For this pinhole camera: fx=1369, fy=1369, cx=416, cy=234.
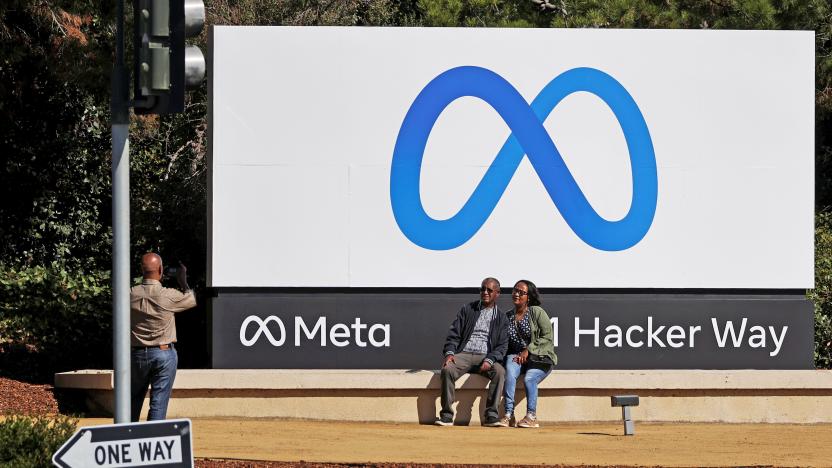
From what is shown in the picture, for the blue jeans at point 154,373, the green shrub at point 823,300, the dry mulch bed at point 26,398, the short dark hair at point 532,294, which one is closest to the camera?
the blue jeans at point 154,373

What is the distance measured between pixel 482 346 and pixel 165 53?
21.9 feet

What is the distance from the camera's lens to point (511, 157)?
15.5 meters

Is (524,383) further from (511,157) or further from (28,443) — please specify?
(28,443)

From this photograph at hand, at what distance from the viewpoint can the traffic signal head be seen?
912 cm

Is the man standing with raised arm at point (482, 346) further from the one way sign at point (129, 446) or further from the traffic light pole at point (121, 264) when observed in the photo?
the one way sign at point (129, 446)

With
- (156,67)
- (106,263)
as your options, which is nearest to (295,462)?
(156,67)

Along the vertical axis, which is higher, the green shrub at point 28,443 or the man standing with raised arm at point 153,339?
the man standing with raised arm at point 153,339

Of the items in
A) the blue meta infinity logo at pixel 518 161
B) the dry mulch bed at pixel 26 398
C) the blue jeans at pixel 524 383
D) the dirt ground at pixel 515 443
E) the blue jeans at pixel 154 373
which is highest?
the blue meta infinity logo at pixel 518 161

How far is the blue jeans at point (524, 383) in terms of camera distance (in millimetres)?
14570

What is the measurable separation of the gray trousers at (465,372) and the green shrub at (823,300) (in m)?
5.26

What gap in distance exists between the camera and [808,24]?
25.7 m

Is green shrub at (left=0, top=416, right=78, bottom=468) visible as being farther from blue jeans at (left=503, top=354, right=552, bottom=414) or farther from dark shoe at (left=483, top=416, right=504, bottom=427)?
blue jeans at (left=503, top=354, right=552, bottom=414)

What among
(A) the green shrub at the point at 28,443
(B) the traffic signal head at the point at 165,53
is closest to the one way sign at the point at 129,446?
(A) the green shrub at the point at 28,443

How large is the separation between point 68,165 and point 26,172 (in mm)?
668
